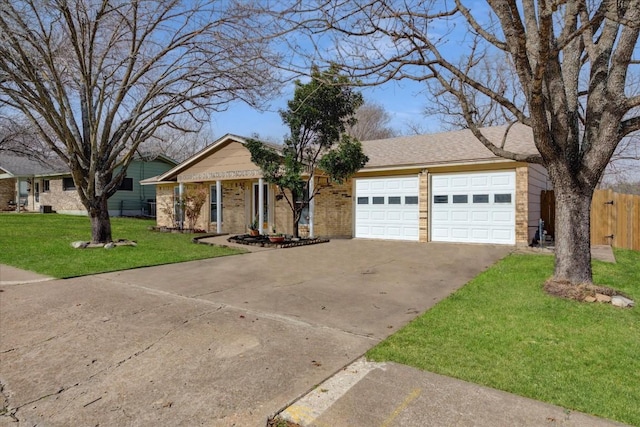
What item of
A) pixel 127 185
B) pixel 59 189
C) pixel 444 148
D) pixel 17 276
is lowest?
pixel 17 276

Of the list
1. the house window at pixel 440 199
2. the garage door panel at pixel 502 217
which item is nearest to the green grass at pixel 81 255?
the house window at pixel 440 199

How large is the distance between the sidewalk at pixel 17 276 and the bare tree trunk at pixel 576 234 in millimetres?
8860

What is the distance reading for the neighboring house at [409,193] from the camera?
12.3 metres

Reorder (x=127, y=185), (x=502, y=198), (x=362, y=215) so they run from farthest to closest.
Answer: (x=127, y=185) → (x=362, y=215) → (x=502, y=198)

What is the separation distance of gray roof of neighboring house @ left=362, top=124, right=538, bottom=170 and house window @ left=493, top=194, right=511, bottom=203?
118cm

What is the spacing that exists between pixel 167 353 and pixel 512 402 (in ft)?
10.0

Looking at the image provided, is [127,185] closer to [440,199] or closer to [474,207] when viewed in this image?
[440,199]

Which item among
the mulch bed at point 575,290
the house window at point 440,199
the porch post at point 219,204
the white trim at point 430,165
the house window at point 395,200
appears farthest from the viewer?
the porch post at point 219,204

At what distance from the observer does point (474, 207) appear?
12781 mm

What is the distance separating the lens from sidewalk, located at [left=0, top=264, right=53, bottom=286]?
6.98 meters

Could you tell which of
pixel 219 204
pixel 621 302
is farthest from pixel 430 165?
pixel 219 204

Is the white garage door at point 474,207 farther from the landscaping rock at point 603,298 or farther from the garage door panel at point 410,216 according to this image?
the landscaping rock at point 603,298

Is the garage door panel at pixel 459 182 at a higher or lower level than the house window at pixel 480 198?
higher

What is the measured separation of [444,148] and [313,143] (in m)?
4.95
